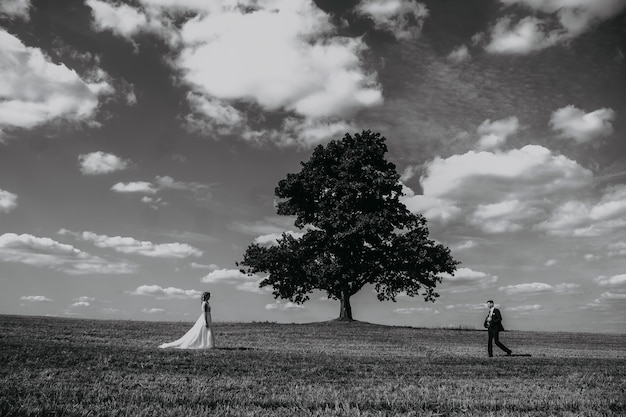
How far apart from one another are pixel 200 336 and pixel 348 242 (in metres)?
23.1

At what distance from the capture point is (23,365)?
11977mm

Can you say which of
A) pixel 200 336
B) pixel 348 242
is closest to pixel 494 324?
pixel 200 336

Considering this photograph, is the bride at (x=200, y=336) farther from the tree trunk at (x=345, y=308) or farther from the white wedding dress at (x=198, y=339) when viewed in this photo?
the tree trunk at (x=345, y=308)

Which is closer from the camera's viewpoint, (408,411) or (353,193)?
(408,411)

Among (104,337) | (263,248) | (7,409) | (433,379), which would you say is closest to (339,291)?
(263,248)

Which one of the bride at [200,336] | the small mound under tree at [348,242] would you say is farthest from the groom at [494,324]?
the small mound under tree at [348,242]

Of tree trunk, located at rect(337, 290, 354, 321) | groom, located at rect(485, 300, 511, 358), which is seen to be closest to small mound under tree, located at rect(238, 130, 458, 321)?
tree trunk, located at rect(337, 290, 354, 321)

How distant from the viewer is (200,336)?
19891 millimetres

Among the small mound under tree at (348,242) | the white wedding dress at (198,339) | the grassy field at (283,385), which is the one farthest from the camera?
the small mound under tree at (348,242)

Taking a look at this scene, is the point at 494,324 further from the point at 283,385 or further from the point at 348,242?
the point at 348,242

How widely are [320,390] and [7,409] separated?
17.3 feet

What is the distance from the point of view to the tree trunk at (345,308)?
43281 millimetres

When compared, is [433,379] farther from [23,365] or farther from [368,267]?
[368,267]

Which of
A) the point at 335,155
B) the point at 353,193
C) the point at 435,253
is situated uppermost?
the point at 335,155
